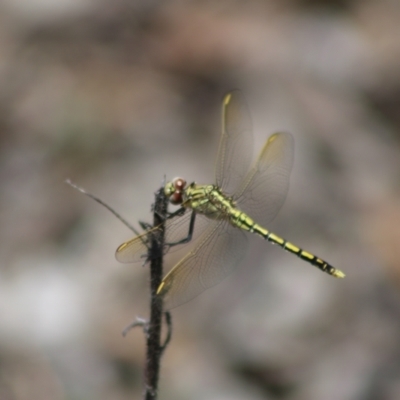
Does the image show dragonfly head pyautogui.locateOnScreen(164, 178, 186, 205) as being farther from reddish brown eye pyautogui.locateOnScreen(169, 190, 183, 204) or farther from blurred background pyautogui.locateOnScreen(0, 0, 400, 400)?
blurred background pyautogui.locateOnScreen(0, 0, 400, 400)

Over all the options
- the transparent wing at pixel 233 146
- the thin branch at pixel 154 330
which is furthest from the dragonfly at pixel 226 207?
the thin branch at pixel 154 330

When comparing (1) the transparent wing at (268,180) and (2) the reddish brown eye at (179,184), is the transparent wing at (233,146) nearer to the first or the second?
(1) the transparent wing at (268,180)

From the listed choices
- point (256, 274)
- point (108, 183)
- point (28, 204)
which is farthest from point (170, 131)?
point (256, 274)

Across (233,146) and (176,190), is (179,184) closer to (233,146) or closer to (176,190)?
(176,190)

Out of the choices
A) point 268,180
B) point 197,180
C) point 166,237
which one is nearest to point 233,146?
point 268,180

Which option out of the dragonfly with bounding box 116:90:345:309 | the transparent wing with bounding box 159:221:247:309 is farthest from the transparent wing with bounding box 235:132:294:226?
the transparent wing with bounding box 159:221:247:309
